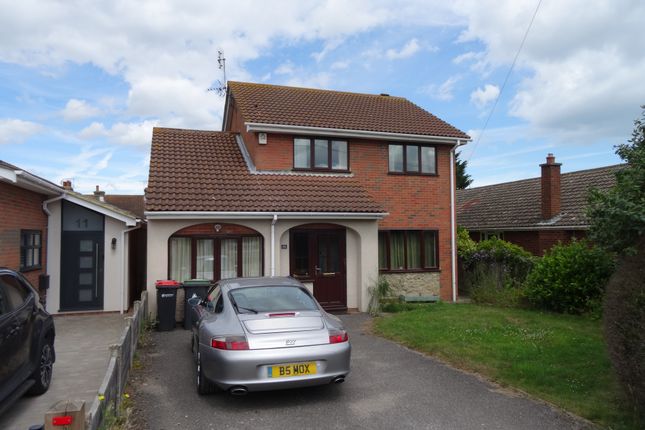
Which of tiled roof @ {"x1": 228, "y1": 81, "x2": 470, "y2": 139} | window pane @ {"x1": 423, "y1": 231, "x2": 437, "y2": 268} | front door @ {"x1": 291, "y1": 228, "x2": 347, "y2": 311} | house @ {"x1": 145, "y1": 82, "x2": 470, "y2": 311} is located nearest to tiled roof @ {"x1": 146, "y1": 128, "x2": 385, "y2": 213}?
house @ {"x1": 145, "y1": 82, "x2": 470, "y2": 311}

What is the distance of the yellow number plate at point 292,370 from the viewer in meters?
5.28

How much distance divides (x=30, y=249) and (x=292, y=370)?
8.13 meters

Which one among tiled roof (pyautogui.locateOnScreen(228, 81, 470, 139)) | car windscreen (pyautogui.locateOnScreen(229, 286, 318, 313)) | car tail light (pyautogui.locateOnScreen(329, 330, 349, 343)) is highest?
tiled roof (pyautogui.locateOnScreen(228, 81, 470, 139))

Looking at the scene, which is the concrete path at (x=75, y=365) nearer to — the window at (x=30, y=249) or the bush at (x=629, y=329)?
the window at (x=30, y=249)

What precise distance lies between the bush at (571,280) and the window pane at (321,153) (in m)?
6.34

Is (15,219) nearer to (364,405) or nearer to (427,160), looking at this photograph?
(364,405)

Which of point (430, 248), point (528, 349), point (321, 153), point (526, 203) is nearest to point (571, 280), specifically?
point (430, 248)

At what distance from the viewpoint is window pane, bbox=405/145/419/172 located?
1461cm

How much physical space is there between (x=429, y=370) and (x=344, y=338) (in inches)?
79.7

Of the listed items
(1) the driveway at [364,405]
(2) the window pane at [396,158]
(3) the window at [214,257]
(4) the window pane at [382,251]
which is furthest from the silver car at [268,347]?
(2) the window pane at [396,158]

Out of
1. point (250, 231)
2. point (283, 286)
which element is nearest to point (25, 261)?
point (250, 231)

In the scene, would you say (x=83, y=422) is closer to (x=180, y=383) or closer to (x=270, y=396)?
(x=270, y=396)

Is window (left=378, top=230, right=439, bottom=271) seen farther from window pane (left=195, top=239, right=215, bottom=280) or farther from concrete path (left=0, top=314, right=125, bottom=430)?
concrete path (left=0, top=314, right=125, bottom=430)

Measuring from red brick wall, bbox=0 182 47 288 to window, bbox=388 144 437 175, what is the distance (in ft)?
30.4
